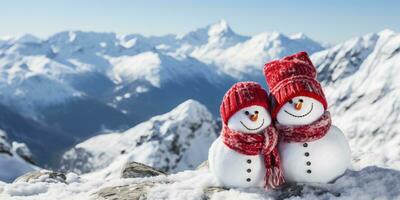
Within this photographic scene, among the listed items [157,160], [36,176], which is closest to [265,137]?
[36,176]

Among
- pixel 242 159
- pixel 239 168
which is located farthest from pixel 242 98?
pixel 239 168

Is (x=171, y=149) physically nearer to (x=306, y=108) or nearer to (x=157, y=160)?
(x=157, y=160)

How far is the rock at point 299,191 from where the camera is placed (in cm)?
789

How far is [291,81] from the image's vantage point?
7961 millimetres

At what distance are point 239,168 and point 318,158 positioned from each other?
3.88 feet

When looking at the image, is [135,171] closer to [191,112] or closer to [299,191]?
[299,191]

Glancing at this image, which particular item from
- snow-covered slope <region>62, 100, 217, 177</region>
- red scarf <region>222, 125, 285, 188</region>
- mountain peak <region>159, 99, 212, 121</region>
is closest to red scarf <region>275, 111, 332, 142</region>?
red scarf <region>222, 125, 285, 188</region>

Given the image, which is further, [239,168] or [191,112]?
[191,112]

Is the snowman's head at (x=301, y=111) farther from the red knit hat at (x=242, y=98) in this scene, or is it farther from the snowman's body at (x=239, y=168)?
the snowman's body at (x=239, y=168)

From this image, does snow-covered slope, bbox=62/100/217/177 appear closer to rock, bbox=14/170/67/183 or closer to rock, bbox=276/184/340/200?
rock, bbox=14/170/67/183

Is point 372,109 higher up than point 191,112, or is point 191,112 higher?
point 191,112

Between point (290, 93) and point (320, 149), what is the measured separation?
964 mm

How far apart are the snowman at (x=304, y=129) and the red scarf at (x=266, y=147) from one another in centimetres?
15

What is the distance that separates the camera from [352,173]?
8477 mm
